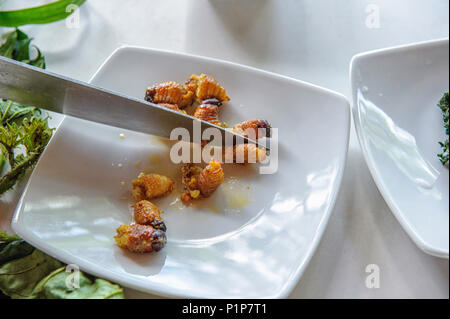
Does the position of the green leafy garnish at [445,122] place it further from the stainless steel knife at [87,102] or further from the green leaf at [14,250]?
the green leaf at [14,250]

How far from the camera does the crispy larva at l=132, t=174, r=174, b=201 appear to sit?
0.53 metres

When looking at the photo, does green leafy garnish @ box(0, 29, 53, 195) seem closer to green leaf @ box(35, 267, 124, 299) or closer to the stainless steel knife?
the stainless steel knife

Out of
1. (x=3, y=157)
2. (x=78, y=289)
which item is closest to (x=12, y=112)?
(x=3, y=157)

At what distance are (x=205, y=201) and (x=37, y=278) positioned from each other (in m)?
0.20

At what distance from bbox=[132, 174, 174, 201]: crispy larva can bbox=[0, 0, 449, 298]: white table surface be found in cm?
12

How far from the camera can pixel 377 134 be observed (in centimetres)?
49

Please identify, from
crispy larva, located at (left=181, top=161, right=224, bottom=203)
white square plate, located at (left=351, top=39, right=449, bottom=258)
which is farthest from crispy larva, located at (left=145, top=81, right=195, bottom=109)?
white square plate, located at (left=351, top=39, right=449, bottom=258)

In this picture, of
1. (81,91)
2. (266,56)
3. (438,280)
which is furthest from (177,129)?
(438,280)

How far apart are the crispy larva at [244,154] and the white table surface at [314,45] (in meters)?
0.11

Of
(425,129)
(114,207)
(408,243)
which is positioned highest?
(425,129)

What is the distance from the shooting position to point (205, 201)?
0.54 meters

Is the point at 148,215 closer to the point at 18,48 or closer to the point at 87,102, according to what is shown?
the point at 87,102

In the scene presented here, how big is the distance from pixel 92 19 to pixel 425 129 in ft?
1.97
